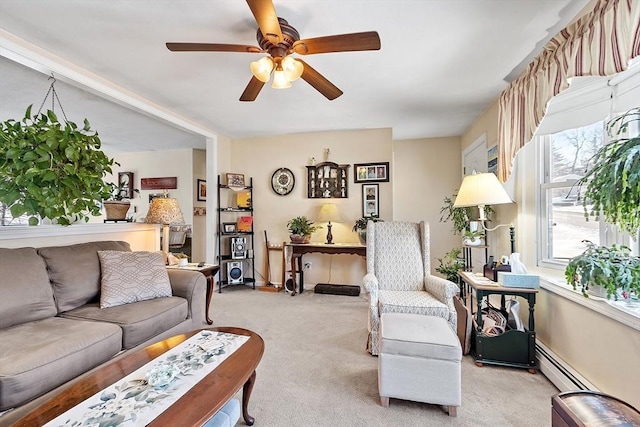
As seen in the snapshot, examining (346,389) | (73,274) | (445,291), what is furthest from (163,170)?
(445,291)

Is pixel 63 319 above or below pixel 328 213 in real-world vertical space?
below

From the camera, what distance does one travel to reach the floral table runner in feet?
3.14

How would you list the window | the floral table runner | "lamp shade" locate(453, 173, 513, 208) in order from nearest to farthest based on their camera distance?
1. the floral table runner
2. the window
3. "lamp shade" locate(453, 173, 513, 208)

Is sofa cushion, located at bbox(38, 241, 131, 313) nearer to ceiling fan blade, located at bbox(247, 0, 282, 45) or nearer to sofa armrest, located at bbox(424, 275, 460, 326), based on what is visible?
ceiling fan blade, located at bbox(247, 0, 282, 45)

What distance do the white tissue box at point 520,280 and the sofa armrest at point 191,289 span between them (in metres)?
2.47

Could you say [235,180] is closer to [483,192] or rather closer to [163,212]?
[163,212]

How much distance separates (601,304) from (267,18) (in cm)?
239

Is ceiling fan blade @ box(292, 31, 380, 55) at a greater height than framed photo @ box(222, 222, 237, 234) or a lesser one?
greater

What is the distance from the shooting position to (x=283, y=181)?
4.54m

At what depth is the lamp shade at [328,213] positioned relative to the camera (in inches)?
159

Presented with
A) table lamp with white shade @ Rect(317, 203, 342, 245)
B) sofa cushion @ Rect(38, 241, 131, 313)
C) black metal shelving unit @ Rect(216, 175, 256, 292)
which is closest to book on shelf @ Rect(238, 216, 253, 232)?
black metal shelving unit @ Rect(216, 175, 256, 292)

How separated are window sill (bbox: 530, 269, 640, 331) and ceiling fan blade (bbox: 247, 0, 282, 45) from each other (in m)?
2.32

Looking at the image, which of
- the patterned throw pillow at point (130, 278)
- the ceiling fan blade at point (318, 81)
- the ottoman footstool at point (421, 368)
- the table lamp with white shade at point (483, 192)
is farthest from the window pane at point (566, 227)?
the patterned throw pillow at point (130, 278)

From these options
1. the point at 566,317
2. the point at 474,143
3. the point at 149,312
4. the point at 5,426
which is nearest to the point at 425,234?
the point at 566,317
